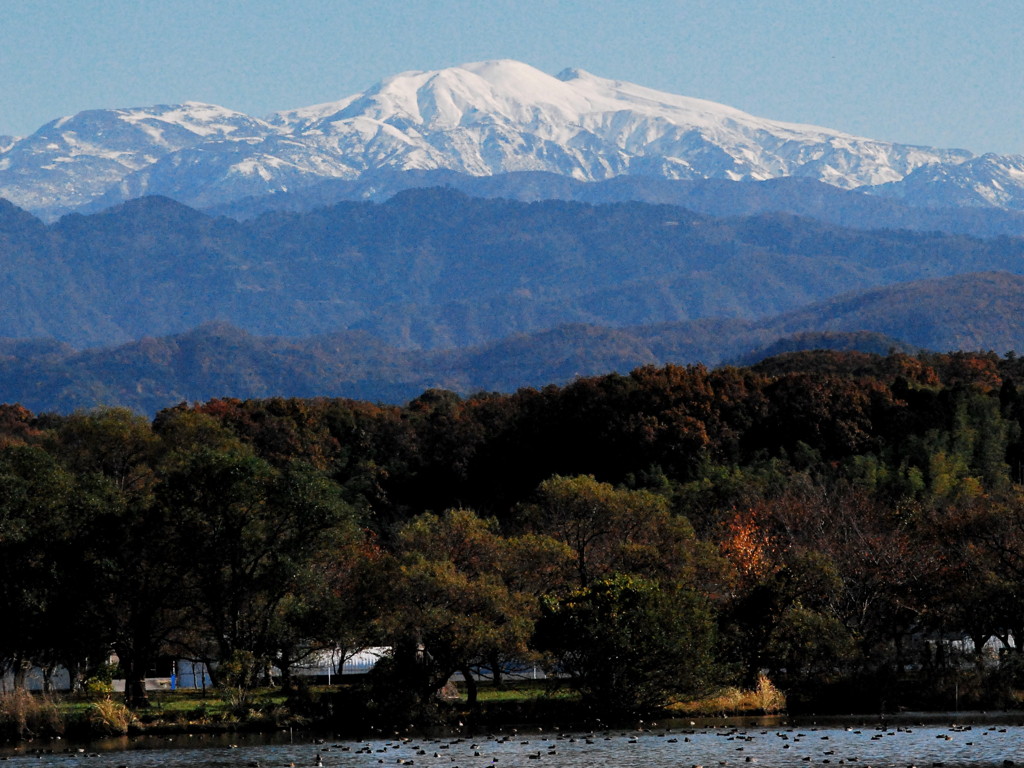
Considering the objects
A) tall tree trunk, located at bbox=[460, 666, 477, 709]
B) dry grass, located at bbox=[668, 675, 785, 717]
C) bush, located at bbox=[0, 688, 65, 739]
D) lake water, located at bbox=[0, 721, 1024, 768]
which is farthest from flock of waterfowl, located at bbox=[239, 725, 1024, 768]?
bush, located at bbox=[0, 688, 65, 739]

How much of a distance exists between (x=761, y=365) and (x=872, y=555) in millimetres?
97674

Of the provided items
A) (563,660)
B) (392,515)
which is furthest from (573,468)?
(563,660)

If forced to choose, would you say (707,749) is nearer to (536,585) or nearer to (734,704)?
(734,704)

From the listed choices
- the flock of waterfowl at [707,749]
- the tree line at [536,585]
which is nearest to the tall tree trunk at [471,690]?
the tree line at [536,585]

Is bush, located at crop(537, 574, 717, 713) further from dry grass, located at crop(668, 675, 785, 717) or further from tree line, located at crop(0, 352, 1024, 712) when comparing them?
dry grass, located at crop(668, 675, 785, 717)

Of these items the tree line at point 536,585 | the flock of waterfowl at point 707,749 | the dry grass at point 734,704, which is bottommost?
the flock of waterfowl at point 707,749

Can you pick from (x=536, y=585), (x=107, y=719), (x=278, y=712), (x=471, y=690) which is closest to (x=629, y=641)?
(x=471, y=690)

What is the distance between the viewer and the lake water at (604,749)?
49.3 metres

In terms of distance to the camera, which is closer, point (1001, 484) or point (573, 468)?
point (1001, 484)

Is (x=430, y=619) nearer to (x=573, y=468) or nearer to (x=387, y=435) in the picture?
(x=573, y=468)

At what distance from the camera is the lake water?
4928cm

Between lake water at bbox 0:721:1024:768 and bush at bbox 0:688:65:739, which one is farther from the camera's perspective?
bush at bbox 0:688:65:739

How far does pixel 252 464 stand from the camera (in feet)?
209

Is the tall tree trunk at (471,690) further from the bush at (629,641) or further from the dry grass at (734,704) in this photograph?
the dry grass at (734,704)
